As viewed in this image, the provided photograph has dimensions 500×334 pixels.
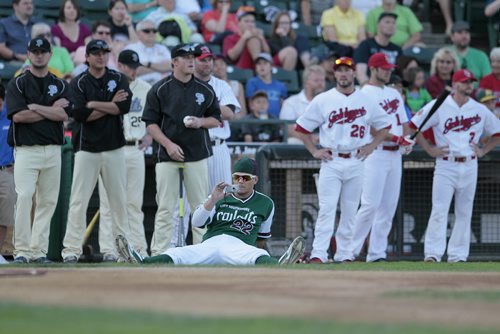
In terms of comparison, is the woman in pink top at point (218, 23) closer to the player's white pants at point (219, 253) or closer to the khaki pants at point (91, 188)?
the khaki pants at point (91, 188)

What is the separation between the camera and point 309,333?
505 centimetres

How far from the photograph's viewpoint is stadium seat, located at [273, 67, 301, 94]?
1741 cm

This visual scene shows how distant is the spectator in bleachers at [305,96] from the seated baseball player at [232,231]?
470 cm

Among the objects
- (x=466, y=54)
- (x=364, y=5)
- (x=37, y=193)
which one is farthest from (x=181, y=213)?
(x=364, y=5)

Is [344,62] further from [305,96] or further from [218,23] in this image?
[218,23]

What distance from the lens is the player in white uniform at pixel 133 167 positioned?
12.9 metres

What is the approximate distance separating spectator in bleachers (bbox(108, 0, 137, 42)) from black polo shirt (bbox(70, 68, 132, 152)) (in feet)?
12.6

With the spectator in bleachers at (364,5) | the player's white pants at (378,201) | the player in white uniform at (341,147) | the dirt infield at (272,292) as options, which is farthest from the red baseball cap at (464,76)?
the dirt infield at (272,292)

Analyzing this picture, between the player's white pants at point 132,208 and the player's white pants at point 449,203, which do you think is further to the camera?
the player's white pants at point 449,203

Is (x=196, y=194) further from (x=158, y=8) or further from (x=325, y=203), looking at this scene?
(x=158, y=8)

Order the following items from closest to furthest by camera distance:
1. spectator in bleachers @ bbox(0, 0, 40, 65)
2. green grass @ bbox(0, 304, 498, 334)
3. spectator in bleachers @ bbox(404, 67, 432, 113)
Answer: green grass @ bbox(0, 304, 498, 334), spectator in bleachers @ bbox(0, 0, 40, 65), spectator in bleachers @ bbox(404, 67, 432, 113)

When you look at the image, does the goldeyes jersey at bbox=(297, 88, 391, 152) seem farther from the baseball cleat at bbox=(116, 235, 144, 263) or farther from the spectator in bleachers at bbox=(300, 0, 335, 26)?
the spectator in bleachers at bbox=(300, 0, 335, 26)

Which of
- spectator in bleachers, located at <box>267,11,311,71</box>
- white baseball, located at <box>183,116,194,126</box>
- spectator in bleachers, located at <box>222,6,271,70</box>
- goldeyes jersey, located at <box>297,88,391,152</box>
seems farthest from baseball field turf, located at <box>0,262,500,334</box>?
spectator in bleachers, located at <box>267,11,311,71</box>

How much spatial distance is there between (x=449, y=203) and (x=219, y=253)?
4.37m
